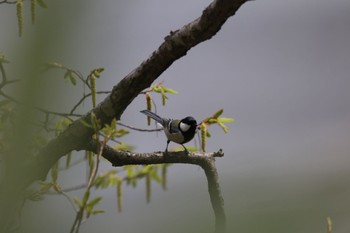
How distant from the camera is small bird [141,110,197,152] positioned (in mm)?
1942

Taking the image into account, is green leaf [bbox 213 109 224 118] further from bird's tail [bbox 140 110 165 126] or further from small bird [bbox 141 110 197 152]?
bird's tail [bbox 140 110 165 126]

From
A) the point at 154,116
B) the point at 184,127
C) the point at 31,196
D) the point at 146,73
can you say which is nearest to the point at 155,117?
the point at 154,116

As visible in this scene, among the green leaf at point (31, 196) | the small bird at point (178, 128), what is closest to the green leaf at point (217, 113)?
the small bird at point (178, 128)

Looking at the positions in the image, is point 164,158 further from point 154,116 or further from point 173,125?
point 173,125

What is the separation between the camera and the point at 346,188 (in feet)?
0.80

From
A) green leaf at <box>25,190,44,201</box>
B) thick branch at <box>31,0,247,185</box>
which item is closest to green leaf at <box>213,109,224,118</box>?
thick branch at <box>31,0,247,185</box>

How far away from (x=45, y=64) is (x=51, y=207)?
122 millimetres

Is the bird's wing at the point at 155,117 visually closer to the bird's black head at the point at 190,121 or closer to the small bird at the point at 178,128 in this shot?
the small bird at the point at 178,128

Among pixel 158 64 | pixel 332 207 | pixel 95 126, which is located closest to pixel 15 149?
pixel 332 207

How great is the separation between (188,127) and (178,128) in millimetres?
119

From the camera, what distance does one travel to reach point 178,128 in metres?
2.09

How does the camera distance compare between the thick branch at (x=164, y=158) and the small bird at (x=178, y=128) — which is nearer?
the thick branch at (x=164, y=158)

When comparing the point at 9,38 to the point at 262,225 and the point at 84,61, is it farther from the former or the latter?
the point at 262,225

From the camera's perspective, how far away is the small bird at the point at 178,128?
6.37 feet
